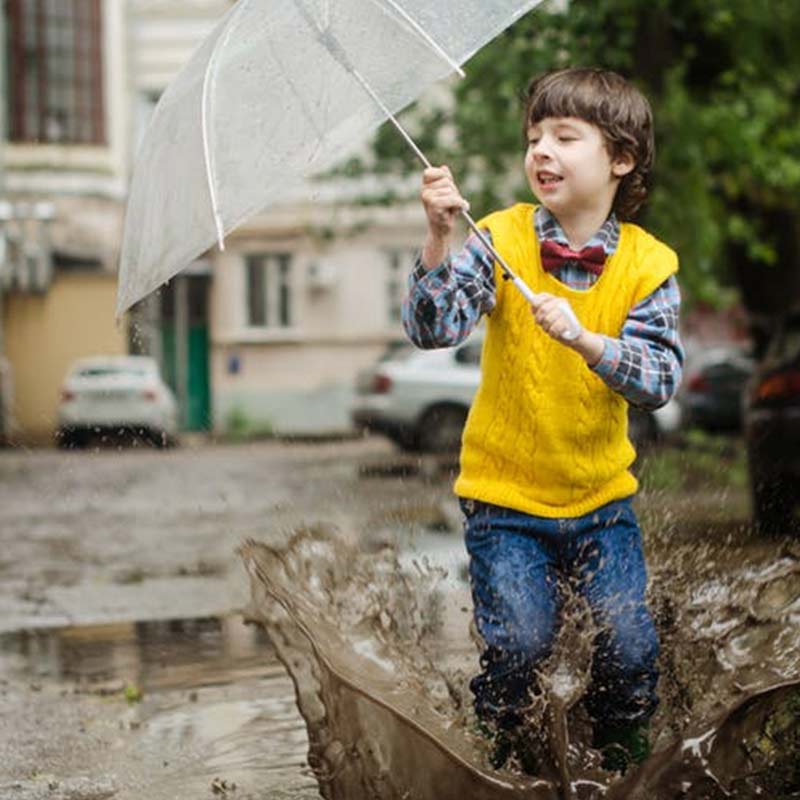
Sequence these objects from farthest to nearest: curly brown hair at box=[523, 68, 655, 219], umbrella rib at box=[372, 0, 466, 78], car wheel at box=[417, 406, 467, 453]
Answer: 1. car wheel at box=[417, 406, 467, 453]
2. umbrella rib at box=[372, 0, 466, 78]
3. curly brown hair at box=[523, 68, 655, 219]

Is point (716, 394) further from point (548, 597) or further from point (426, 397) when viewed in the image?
point (548, 597)

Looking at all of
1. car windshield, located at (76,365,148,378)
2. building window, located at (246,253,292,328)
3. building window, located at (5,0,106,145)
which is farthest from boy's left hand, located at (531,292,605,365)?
building window, located at (246,253,292,328)

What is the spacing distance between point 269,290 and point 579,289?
3417 centimetres

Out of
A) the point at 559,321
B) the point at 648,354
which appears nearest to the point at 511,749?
the point at 648,354

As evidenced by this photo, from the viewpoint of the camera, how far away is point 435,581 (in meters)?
5.75

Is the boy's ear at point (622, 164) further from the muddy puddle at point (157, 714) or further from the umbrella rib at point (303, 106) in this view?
the muddy puddle at point (157, 714)

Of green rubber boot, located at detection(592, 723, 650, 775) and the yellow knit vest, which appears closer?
the yellow knit vest

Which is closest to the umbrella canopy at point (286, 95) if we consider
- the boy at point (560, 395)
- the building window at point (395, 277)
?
the boy at point (560, 395)

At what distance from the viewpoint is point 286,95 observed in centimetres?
443

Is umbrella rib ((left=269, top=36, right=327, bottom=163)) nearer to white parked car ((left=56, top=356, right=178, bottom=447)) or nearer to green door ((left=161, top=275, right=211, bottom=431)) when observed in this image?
white parked car ((left=56, top=356, right=178, bottom=447))

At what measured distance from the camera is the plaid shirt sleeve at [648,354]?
4023mm

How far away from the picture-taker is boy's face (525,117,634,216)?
4.17 meters

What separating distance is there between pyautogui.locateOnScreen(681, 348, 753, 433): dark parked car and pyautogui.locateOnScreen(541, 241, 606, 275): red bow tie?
81.3ft

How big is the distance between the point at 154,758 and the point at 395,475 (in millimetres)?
15490
